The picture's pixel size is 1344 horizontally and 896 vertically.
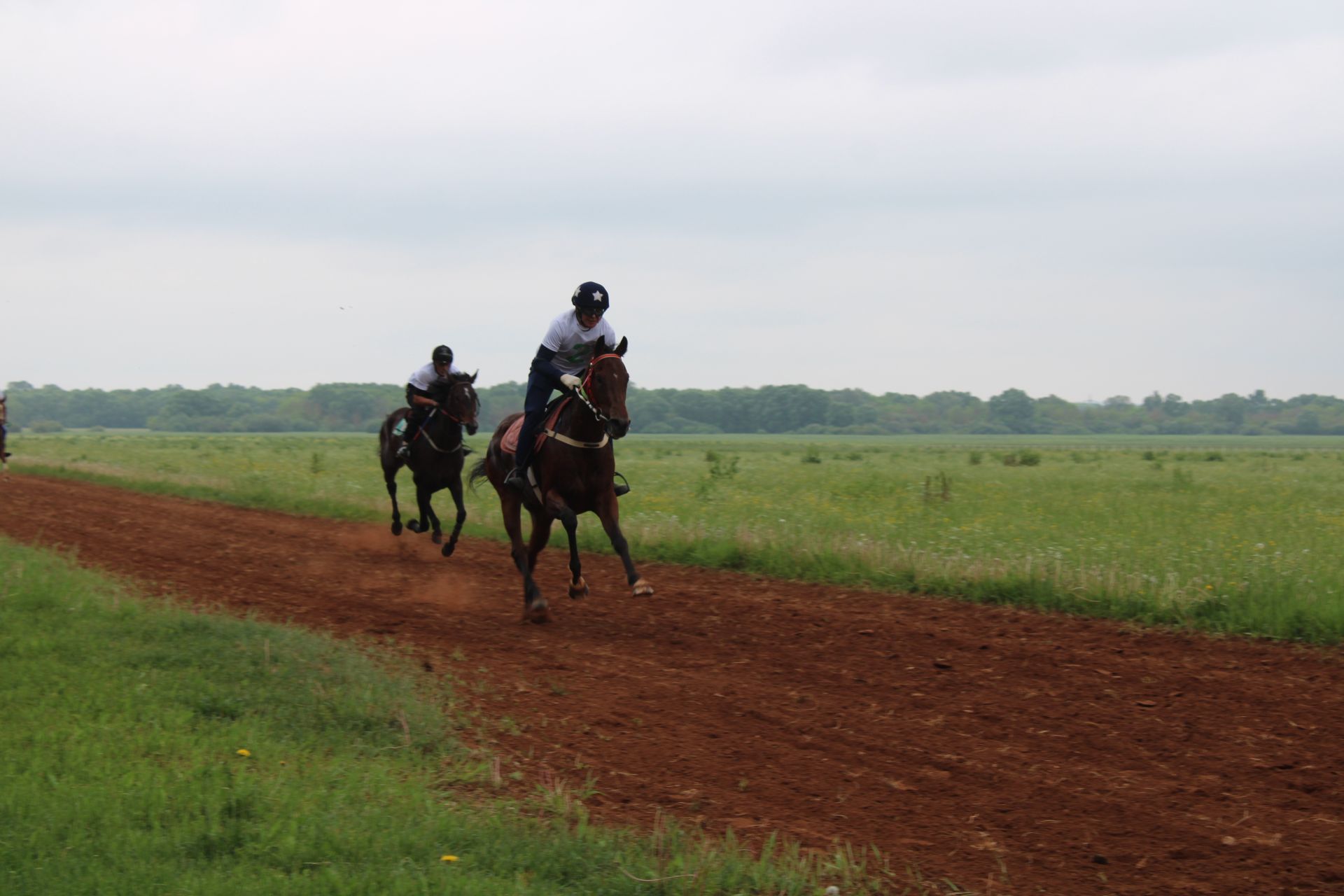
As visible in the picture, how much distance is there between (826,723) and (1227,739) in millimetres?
2418

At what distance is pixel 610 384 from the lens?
10242 mm

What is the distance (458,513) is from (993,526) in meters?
8.12

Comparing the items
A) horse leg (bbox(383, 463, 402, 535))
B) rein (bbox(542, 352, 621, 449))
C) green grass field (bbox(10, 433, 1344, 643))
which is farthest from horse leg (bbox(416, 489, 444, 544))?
rein (bbox(542, 352, 621, 449))

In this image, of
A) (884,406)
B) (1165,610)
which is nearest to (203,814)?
(1165,610)

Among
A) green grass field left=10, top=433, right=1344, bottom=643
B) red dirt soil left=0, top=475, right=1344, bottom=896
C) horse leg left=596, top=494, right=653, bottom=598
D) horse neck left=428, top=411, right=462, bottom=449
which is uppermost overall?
Result: horse neck left=428, top=411, right=462, bottom=449

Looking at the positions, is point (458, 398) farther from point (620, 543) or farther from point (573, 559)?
point (620, 543)

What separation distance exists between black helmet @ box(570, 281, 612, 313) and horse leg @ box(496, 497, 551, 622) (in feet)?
7.28

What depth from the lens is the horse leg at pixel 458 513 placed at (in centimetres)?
1543

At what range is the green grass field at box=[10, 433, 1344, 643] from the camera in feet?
36.6


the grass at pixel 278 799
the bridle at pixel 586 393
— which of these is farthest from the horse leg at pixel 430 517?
the grass at pixel 278 799

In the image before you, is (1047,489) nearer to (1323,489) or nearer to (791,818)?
(1323,489)

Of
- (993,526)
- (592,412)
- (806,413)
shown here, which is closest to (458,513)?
(592,412)

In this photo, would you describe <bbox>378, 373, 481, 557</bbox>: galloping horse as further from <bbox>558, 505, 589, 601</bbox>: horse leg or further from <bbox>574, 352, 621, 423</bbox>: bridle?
<bbox>574, 352, 621, 423</bbox>: bridle

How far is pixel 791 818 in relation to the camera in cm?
570
